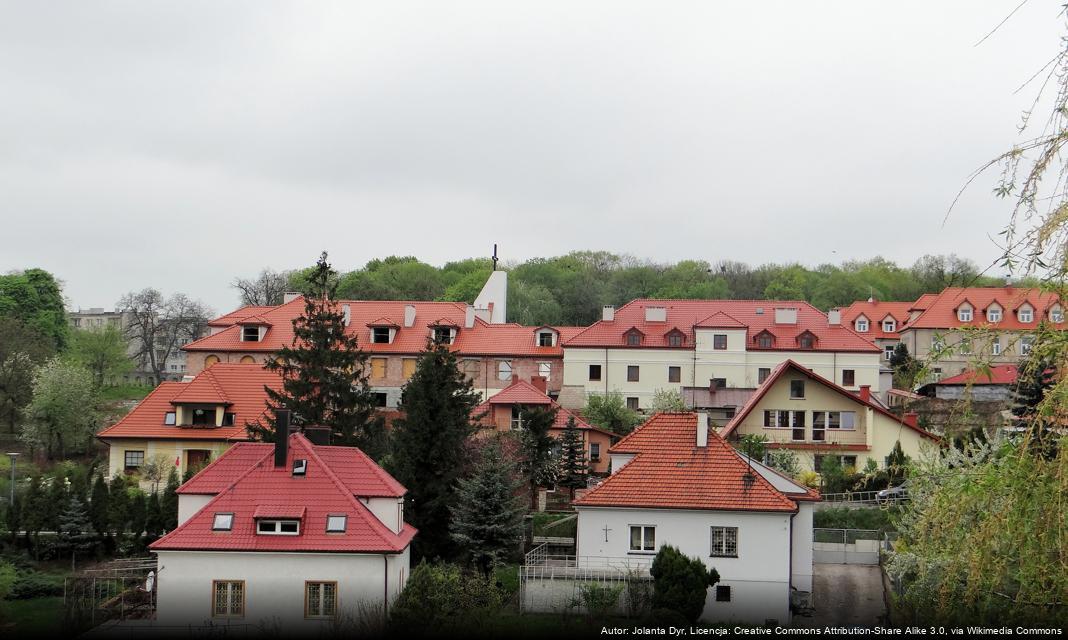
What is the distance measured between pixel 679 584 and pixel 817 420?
1934 cm

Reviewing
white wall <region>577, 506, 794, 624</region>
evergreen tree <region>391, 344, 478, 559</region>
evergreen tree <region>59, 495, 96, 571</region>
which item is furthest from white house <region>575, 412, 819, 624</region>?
evergreen tree <region>59, 495, 96, 571</region>

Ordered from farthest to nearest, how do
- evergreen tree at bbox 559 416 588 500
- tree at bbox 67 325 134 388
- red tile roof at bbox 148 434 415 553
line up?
tree at bbox 67 325 134 388 < evergreen tree at bbox 559 416 588 500 < red tile roof at bbox 148 434 415 553

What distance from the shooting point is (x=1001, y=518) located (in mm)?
5895

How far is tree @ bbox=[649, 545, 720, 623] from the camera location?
2366 centimetres

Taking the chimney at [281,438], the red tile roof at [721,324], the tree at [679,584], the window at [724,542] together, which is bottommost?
the tree at [679,584]

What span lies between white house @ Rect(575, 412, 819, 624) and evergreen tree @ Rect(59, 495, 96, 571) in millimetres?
14521

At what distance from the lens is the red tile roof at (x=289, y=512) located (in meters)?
23.6

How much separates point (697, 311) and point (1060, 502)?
51.4 metres

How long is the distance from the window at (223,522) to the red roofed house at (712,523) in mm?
7096

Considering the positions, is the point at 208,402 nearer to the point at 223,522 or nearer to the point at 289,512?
the point at 223,522

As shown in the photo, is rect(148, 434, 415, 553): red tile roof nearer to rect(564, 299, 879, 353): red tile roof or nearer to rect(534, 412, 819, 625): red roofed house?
rect(534, 412, 819, 625): red roofed house

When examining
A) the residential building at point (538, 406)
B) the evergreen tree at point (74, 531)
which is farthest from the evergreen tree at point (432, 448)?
the residential building at point (538, 406)

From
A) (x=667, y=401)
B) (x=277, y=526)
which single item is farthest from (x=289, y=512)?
(x=667, y=401)

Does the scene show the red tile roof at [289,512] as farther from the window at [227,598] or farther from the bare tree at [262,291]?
the bare tree at [262,291]
